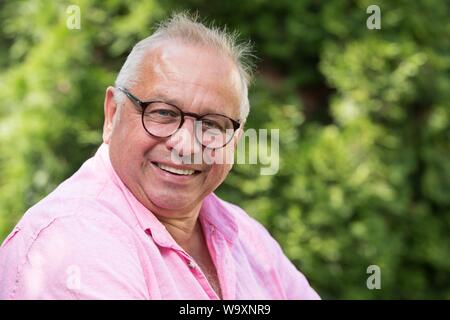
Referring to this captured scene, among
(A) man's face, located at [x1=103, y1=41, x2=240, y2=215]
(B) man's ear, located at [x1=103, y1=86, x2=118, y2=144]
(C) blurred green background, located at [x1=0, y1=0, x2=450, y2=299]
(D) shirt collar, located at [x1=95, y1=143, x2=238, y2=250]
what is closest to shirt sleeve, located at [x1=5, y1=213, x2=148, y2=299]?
(D) shirt collar, located at [x1=95, y1=143, x2=238, y2=250]

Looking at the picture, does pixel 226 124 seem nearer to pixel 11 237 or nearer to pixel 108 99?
pixel 108 99

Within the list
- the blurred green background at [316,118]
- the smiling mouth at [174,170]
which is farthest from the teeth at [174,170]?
the blurred green background at [316,118]

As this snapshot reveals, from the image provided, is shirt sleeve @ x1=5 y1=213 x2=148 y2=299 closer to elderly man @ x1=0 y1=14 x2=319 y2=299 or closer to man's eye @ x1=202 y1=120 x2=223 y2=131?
elderly man @ x1=0 y1=14 x2=319 y2=299

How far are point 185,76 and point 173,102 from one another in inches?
2.9

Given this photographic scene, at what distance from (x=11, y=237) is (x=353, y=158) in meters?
2.69

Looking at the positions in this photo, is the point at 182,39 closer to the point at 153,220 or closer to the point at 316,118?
the point at 153,220

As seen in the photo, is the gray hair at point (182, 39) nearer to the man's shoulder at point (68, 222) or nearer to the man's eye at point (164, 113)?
the man's eye at point (164, 113)

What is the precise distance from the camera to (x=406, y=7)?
4.24 meters

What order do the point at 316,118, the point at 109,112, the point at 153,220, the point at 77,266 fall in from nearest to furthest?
1. the point at 77,266
2. the point at 153,220
3. the point at 109,112
4. the point at 316,118

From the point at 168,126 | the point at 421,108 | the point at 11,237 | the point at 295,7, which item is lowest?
the point at 11,237

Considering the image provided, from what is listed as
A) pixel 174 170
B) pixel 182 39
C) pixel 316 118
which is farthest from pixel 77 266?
pixel 316 118

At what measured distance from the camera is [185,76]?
175 cm

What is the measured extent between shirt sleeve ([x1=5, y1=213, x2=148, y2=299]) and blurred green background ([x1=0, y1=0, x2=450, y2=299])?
2.21 meters
